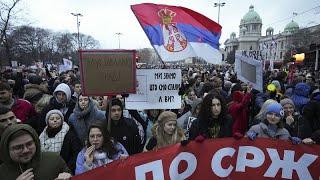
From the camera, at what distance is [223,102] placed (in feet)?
16.4

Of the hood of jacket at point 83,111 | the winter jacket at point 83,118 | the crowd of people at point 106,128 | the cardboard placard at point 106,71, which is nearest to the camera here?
the crowd of people at point 106,128

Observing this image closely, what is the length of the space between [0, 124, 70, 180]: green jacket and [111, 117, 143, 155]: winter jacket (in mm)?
1856

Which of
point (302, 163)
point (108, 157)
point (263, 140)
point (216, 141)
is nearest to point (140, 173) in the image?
point (108, 157)

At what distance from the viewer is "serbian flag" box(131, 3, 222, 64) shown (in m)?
6.70

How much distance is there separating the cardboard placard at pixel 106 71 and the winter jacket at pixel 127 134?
2.61 feet

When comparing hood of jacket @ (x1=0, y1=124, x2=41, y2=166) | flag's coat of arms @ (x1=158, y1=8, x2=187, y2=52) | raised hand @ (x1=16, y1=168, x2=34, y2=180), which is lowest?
raised hand @ (x1=16, y1=168, x2=34, y2=180)

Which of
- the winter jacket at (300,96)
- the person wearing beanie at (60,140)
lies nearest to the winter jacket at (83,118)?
the person wearing beanie at (60,140)

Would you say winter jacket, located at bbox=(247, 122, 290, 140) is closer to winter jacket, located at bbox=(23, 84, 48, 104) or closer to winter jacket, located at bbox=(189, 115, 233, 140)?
winter jacket, located at bbox=(189, 115, 233, 140)

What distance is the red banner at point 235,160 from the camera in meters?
3.61

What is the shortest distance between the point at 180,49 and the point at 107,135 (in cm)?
340

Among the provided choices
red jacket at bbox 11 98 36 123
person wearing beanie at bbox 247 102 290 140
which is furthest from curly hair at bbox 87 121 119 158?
red jacket at bbox 11 98 36 123

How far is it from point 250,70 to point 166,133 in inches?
97.7

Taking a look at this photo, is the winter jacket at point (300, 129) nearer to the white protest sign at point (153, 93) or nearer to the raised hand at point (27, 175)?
the white protest sign at point (153, 93)

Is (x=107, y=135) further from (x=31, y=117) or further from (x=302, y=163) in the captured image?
(x=31, y=117)
